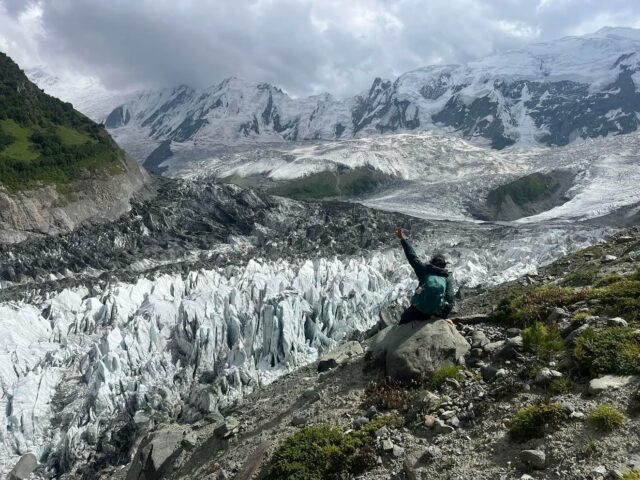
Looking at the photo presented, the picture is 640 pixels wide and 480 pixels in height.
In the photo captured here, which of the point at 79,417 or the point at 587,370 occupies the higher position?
the point at 587,370

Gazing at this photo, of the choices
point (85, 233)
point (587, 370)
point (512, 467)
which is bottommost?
point (512, 467)

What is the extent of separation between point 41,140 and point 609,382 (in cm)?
9725

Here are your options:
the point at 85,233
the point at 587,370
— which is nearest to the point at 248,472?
the point at 587,370

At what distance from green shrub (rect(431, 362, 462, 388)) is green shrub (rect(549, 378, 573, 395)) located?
208 cm

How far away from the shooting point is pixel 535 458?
320 inches

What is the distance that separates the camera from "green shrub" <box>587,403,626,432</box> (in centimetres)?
815

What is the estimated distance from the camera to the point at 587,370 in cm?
973

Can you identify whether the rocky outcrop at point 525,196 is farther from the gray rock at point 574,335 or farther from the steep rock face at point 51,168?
the gray rock at point 574,335

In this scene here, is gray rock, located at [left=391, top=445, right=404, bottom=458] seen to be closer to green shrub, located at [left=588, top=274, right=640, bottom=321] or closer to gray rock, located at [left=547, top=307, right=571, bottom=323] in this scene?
gray rock, located at [left=547, top=307, right=571, bottom=323]

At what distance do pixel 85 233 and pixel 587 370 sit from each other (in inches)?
2915

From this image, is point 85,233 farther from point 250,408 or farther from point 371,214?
point 250,408

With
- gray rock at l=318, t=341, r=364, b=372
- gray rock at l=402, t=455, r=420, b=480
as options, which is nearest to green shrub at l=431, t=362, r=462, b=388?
gray rock at l=402, t=455, r=420, b=480

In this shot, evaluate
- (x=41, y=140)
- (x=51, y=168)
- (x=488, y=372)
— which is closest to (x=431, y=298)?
(x=488, y=372)

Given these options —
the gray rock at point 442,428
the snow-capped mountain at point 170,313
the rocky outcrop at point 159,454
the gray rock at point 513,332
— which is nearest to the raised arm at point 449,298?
the gray rock at point 513,332
